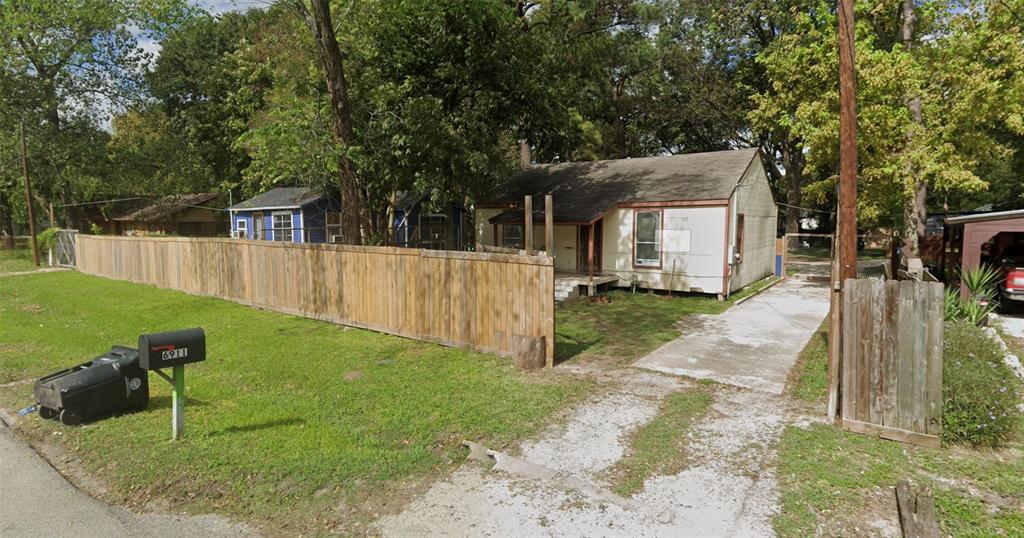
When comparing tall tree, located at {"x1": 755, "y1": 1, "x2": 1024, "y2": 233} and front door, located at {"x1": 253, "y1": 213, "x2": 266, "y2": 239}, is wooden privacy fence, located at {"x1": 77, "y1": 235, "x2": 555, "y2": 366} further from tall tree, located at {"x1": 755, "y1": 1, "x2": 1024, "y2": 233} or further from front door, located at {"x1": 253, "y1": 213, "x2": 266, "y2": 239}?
front door, located at {"x1": 253, "y1": 213, "x2": 266, "y2": 239}

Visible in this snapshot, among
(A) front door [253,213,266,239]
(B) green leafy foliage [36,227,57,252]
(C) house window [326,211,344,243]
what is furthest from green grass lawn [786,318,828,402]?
(B) green leafy foliage [36,227,57,252]

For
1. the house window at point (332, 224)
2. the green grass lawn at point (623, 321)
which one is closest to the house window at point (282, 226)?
the house window at point (332, 224)

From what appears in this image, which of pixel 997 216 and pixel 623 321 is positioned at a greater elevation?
pixel 997 216

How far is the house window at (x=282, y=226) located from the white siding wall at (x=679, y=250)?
1669 cm

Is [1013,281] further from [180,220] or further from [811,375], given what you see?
[180,220]

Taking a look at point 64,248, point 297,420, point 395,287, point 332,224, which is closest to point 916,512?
point 297,420

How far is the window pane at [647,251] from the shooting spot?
15336mm

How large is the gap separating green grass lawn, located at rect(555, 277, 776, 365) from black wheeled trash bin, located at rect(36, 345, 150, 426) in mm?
5185

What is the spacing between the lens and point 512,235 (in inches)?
Answer: 732

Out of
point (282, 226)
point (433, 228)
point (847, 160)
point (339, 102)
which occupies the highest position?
point (339, 102)

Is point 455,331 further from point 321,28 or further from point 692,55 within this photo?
point 692,55

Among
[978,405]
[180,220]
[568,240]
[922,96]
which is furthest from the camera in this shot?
[180,220]

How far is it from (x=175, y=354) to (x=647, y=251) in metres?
12.8

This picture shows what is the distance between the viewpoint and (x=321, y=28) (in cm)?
1103
